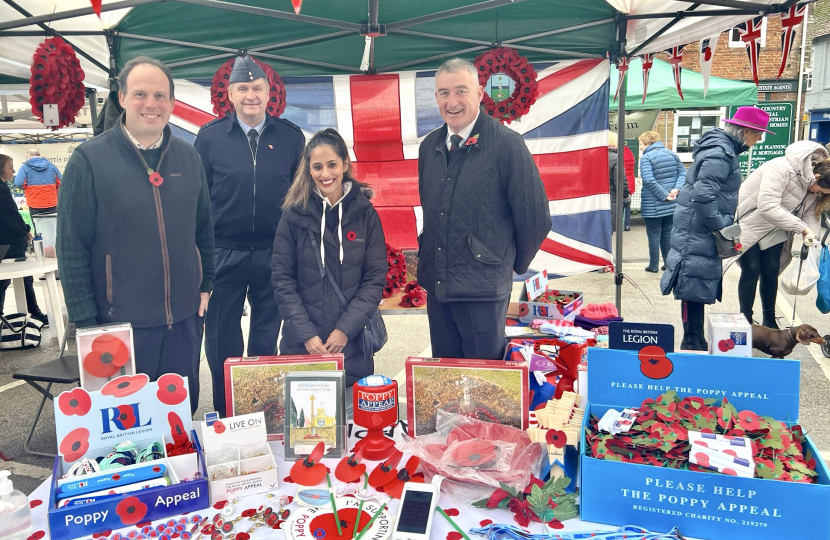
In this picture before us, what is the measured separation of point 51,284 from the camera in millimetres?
4547

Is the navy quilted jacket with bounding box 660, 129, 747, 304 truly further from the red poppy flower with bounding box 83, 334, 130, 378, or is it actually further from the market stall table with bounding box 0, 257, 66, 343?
the market stall table with bounding box 0, 257, 66, 343

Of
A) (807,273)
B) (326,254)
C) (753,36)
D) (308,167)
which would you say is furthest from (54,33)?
(807,273)

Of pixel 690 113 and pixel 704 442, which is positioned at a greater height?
pixel 690 113

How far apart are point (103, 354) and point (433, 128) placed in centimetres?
322

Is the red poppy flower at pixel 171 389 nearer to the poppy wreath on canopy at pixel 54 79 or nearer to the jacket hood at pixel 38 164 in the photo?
the poppy wreath on canopy at pixel 54 79

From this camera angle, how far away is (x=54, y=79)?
109 inches

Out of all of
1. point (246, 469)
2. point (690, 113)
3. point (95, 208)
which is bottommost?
point (246, 469)

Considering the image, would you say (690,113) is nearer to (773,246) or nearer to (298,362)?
(773,246)

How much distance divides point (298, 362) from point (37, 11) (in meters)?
2.65

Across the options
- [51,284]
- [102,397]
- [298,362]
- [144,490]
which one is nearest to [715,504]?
[298,362]

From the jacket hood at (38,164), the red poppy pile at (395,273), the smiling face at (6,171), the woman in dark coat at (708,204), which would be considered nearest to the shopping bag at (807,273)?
the woman in dark coat at (708,204)

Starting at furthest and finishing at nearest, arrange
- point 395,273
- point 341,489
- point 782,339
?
point 782,339
point 395,273
point 341,489

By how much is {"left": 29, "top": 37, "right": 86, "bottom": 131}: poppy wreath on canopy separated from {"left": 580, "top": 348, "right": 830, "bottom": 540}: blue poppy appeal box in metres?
2.69

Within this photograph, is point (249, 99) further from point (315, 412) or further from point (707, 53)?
point (707, 53)
